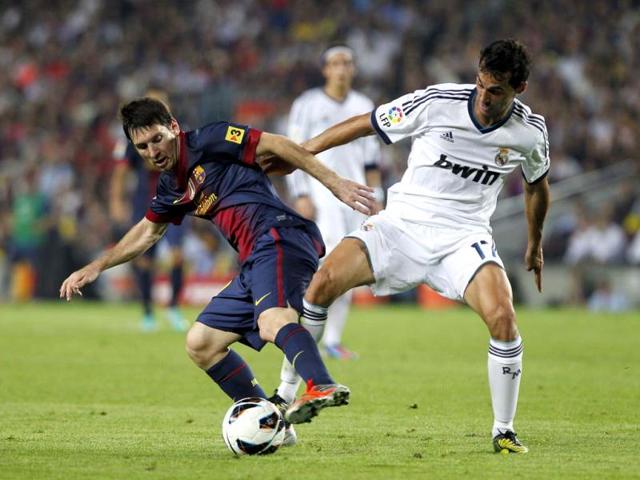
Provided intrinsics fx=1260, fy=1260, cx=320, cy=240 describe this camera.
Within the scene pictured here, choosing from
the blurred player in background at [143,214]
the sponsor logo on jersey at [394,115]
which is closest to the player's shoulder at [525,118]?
the sponsor logo on jersey at [394,115]

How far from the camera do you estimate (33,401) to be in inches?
360

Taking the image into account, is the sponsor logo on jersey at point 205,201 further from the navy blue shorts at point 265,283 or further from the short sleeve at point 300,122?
the short sleeve at point 300,122

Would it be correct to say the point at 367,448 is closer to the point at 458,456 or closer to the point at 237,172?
the point at 458,456

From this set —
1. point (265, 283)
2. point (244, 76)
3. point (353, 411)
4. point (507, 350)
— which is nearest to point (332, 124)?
point (353, 411)

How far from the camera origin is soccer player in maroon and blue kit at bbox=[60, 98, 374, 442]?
668 cm

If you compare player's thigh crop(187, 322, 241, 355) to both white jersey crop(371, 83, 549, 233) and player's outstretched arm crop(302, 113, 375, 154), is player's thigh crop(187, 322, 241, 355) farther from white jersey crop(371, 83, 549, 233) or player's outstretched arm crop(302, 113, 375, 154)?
white jersey crop(371, 83, 549, 233)

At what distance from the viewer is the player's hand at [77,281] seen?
7.02m

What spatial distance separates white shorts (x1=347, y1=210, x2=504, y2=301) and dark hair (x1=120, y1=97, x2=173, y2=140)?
1300 mm

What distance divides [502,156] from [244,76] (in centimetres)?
2027

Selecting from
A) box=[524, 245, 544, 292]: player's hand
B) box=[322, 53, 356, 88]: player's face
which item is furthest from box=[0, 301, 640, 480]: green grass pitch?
box=[322, 53, 356, 88]: player's face

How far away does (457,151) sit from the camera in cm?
709

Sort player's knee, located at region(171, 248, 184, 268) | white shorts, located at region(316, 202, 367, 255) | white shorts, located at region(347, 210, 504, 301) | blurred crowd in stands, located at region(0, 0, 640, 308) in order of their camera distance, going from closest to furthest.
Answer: white shorts, located at region(347, 210, 504, 301)
white shorts, located at region(316, 202, 367, 255)
player's knee, located at region(171, 248, 184, 268)
blurred crowd in stands, located at region(0, 0, 640, 308)

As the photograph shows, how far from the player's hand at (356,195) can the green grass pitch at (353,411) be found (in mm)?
1275

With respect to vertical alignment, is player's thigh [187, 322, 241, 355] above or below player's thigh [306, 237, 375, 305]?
below
